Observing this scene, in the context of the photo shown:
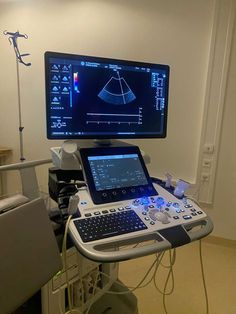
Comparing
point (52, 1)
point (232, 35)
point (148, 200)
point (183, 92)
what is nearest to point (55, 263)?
point (148, 200)

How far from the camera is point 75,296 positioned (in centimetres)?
127

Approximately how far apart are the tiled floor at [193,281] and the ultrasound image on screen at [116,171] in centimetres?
102

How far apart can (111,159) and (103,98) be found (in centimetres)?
29

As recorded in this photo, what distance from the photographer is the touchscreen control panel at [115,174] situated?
1.08m

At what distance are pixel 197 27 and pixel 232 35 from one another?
29 cm

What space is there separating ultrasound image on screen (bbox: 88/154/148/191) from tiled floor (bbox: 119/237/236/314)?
102 centimetres

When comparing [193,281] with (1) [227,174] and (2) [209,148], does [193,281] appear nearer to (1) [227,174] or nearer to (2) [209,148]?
(1) [227,174]

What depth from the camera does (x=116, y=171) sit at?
1145 millimetres

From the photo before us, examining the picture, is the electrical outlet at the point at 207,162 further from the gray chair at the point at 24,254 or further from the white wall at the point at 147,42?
the gray chair at the point at 24,254

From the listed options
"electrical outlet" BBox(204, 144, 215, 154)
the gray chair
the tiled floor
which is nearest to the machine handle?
the gray chair

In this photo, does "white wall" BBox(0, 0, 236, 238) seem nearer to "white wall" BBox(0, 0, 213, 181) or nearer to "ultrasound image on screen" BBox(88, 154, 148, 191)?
"white wall" BBox(0, 0, 213, 181)

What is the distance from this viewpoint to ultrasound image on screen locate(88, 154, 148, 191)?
1.10m

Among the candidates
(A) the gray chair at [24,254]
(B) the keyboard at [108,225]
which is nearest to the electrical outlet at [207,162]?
(B) the keyboard at [108,225]

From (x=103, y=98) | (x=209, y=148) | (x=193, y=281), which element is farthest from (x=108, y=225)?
(x=209, y=148)
